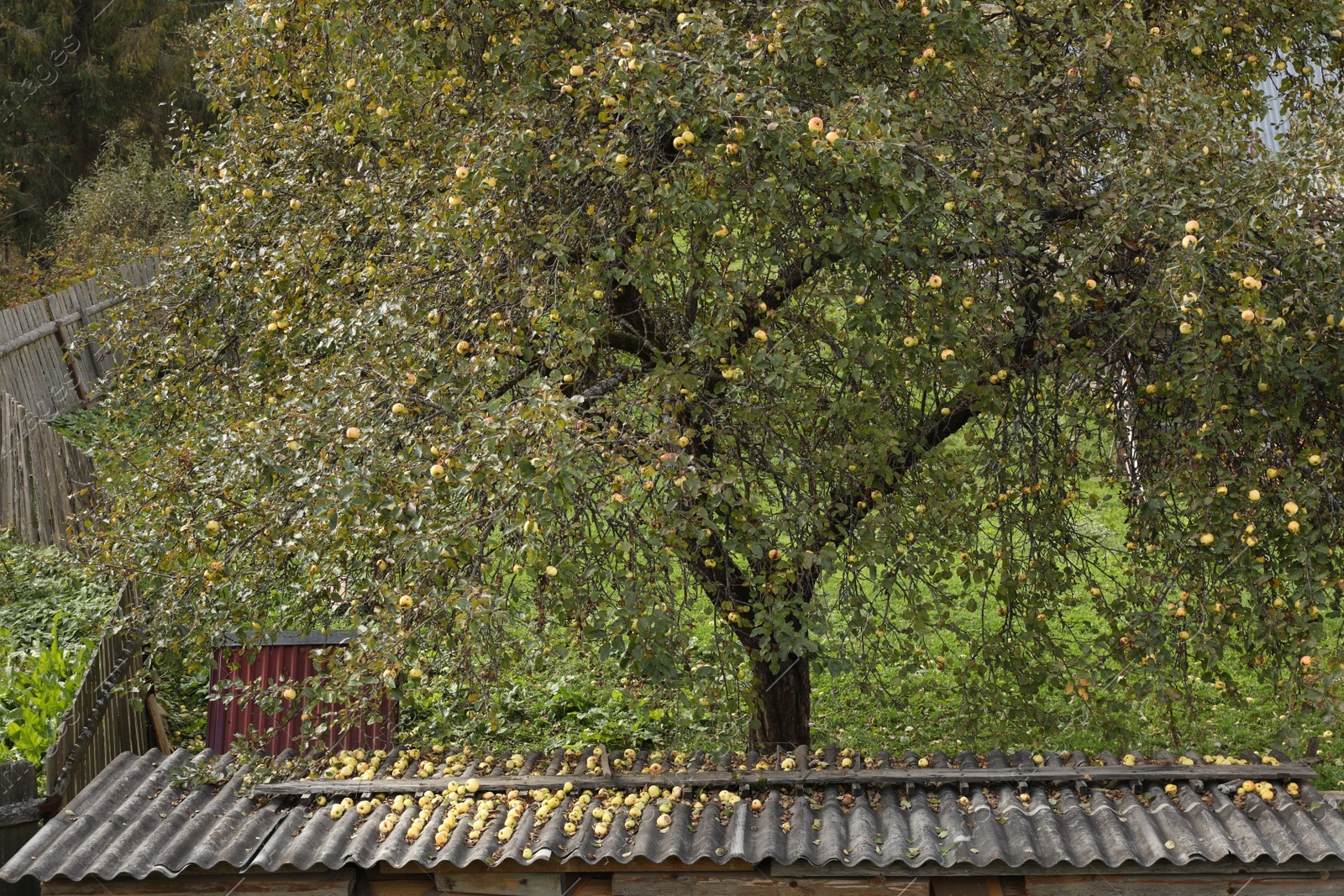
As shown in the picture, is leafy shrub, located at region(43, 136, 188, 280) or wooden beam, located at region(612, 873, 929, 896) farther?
leafy shrub, located at region(43, 136, 188, 280)

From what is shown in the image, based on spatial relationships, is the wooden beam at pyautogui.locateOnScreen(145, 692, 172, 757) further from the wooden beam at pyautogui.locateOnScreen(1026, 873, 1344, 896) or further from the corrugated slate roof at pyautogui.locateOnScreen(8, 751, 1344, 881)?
the wooden beam at pyautogui.locateOnScreen(1026, 873, 1344, 896)

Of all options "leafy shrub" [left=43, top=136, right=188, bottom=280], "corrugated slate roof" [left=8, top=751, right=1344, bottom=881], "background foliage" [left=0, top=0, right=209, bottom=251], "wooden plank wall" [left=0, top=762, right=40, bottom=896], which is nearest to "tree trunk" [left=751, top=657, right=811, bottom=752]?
"corrugated slate roof" [left=8, top=751, right=1344, bottom=881]

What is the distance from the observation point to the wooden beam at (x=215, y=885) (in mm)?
4117

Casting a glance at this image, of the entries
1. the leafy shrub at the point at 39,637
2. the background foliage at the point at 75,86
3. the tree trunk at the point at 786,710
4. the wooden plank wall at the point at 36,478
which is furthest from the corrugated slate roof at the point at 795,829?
the background foliage at the point at 75,86

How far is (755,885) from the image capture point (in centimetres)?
398

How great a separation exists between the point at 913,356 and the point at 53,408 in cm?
1047

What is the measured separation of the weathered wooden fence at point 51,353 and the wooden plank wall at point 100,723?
4709mm

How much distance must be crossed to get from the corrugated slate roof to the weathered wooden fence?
7057 millimetres

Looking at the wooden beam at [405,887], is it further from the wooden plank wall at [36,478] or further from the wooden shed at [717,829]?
the wooden plank wall at [36,478]

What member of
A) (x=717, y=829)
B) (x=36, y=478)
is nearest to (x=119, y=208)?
(x=36, y=478)

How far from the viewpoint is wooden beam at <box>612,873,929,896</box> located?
3930mm

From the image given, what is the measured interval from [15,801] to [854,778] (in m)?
3.54

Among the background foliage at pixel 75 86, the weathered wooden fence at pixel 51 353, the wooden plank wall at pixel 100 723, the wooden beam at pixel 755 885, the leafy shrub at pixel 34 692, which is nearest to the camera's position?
the wooden beam at pixel 755 885

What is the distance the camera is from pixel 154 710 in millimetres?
6648
